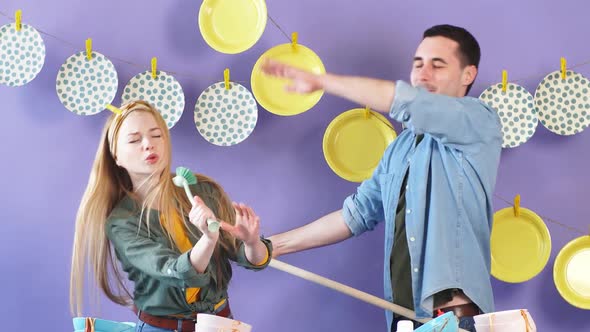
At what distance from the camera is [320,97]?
A: 2658mm

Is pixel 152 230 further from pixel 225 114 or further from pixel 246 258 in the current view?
pixel 225 114

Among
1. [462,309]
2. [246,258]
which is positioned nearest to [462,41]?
[462,309]

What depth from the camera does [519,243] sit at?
2656 millimetres

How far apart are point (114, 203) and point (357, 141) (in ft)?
2.55

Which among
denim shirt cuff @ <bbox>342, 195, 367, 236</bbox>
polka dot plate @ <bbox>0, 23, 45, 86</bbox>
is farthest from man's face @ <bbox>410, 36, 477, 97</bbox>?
polka dot plate @ <bbox>0, 23, 45, 86</bbox>

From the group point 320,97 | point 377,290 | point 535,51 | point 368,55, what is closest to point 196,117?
point 320,97

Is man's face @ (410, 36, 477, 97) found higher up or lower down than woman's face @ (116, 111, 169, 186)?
higher up

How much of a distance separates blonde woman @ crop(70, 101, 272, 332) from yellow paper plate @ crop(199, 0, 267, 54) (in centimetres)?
46

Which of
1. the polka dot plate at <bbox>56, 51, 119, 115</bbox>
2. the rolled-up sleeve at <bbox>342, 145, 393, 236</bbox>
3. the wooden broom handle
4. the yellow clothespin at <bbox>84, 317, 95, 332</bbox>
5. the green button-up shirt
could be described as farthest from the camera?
the polka dot plate at <bbox>56, 51, 119, 115</bbox>

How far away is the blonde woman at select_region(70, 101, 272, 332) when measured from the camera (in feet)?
6.79

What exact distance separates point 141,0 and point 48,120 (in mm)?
430

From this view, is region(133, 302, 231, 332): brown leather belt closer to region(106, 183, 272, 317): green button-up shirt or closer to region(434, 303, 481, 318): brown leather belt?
region(106, 183, 272, 317): green button-up shirt

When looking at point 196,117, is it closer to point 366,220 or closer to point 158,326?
point 366,220

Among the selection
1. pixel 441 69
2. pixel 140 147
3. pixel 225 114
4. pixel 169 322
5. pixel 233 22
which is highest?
pixel 233 22
